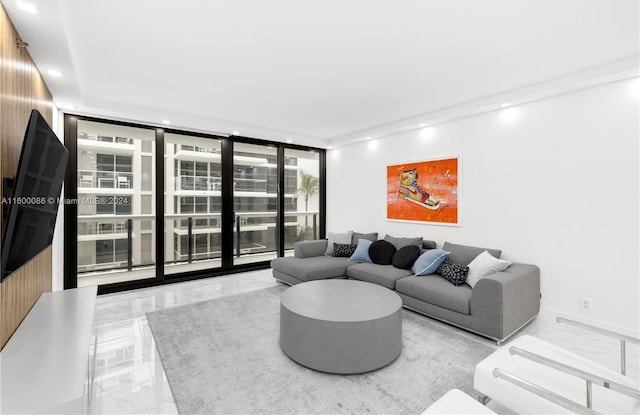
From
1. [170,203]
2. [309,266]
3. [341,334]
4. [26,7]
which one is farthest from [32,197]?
[170,203]

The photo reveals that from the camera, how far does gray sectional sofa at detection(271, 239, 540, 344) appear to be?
9.57 feet

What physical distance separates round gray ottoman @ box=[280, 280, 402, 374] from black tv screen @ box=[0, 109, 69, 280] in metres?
1.92

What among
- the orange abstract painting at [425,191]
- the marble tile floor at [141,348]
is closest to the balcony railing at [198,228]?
the marble tile floor at [141,348]

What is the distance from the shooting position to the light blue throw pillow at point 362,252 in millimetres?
4879

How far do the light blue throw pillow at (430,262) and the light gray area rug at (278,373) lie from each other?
0.68m

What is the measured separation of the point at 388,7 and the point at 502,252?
3.30m

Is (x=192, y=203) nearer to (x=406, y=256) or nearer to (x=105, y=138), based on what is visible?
(x=105, y=138)

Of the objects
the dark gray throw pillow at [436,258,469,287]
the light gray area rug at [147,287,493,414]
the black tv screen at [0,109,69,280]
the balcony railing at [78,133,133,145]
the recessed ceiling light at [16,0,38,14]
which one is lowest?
the light gray area rug at [147,287,493,414]

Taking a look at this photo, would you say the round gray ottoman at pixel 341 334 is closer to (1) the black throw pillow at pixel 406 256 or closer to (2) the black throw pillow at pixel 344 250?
(1) the black throw pillow at pixel 406 256

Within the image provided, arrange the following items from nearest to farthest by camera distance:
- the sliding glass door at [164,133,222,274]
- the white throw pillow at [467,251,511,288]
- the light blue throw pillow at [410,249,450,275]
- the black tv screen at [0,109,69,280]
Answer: the black tv screen at [0,109,69,280], the white throw pillow at [467,251,511,288], the light blue throw pillow at [410,249,450,275], the sliding glass door at [164,133,222,274]

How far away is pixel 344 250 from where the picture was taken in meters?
5.21

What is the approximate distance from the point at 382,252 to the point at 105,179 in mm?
4437

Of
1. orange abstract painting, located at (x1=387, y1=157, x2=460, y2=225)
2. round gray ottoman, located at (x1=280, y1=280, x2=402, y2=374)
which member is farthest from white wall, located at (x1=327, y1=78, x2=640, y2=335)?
round gray ottoman, located at (x1=280, y1=280, x2=402, y2=374)

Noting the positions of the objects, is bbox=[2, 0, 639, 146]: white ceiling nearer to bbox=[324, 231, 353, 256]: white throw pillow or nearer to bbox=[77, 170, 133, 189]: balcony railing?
bbox=[77, 170, 133, 189]: balcony railing
